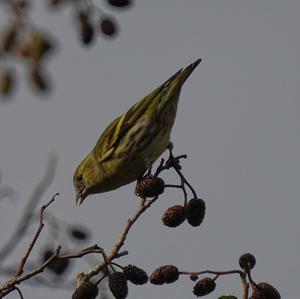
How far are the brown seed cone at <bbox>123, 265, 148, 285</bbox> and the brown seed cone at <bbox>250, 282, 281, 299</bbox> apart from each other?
2.57 feet

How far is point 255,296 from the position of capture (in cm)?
311

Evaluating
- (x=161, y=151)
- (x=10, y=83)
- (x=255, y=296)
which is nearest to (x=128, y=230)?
(x=255, y=296)

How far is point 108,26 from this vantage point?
2.95 m

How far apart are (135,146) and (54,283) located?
10.4 ft

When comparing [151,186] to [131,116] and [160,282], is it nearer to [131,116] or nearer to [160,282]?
[160,282]

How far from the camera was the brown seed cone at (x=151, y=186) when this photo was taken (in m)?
4.41

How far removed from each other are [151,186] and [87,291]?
1174 millimetres

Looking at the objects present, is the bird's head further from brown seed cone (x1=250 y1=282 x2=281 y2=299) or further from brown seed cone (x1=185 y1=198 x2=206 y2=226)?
brown seed cone (x1=250 y1=282 x2=281 y2=299)

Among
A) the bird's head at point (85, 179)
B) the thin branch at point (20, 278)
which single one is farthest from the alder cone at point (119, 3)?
the bird's head at point (85, 179)

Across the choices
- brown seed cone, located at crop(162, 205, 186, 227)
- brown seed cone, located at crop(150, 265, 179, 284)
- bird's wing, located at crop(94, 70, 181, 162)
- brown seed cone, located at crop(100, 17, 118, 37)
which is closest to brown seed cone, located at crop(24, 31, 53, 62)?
brown seed cone, located at crop(100, 17, 118, 37)

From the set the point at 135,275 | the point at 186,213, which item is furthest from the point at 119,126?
the point at 135,275

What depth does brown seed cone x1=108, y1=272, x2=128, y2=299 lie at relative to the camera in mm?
3537

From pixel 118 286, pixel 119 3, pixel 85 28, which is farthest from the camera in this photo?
pixel 118 286

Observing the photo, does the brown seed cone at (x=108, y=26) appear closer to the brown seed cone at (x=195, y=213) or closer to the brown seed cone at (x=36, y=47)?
the brown seed cone at (x=36, y=47)
